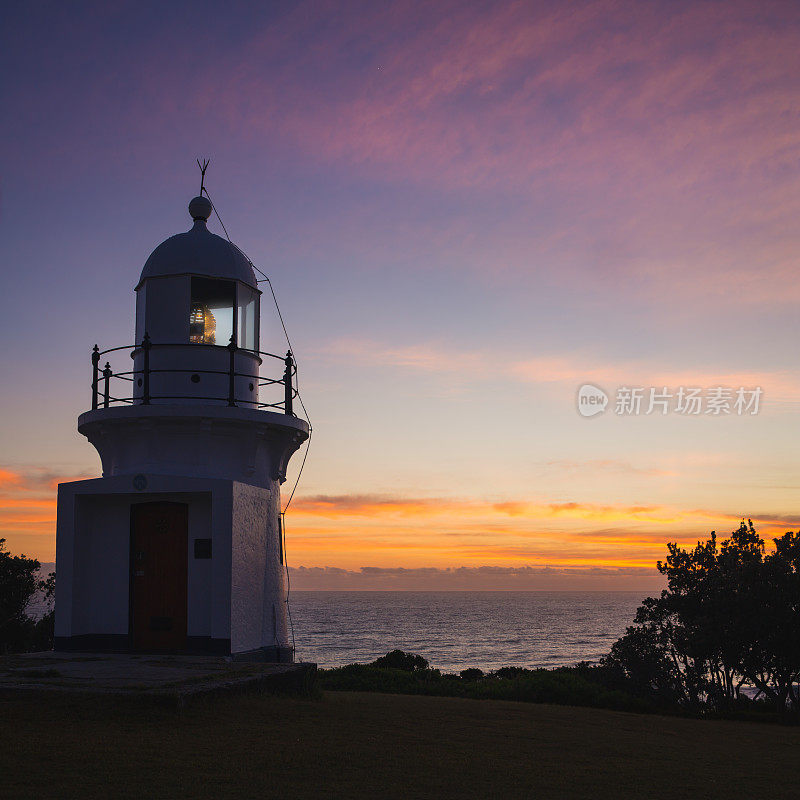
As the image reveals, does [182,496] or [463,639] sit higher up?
[182,496]

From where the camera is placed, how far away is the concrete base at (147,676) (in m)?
8.77

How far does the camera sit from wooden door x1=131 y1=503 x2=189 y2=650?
12945 mm

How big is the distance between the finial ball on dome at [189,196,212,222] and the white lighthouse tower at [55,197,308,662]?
3.95 ft

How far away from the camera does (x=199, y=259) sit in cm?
1427

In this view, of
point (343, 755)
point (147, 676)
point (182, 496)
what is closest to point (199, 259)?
point (182, 496)

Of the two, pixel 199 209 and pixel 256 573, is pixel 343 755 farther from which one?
pixel 199 209

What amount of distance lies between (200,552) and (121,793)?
22.2 feet

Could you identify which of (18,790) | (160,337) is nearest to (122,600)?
(160,337)

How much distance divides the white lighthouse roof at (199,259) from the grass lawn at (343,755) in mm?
7554

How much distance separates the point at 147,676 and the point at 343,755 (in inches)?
135

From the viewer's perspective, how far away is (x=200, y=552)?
12.8 metres

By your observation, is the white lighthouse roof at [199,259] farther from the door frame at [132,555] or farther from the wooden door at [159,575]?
the wooden door at [159,575]

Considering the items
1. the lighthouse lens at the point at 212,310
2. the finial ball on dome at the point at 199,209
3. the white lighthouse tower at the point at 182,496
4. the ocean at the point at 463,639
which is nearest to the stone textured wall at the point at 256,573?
the white lighthouse tower at the point at 182,496

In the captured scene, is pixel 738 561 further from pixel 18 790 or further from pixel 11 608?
pixel 11 608
